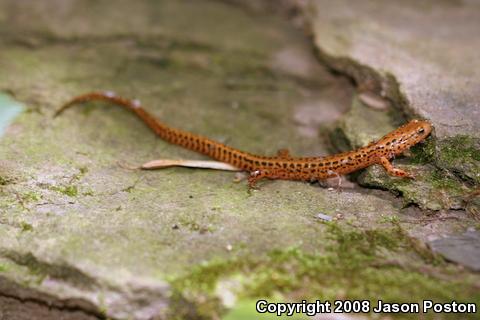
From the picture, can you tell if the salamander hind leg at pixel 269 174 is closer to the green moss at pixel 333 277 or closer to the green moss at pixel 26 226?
the green moss at pixel 333 277

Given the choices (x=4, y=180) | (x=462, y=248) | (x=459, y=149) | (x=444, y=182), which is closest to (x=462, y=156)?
(x=459, y=149)

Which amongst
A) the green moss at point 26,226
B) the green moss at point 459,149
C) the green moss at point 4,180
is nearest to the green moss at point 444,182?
the green moss at point 459,149

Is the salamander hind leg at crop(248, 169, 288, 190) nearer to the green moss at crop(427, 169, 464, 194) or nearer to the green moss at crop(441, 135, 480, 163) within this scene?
the green moss at crop(427, 169, 464, 194)

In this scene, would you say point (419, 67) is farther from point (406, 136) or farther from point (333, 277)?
point (333, 277)

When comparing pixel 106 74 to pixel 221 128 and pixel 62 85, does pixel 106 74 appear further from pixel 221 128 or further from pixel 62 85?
pixel 221 128

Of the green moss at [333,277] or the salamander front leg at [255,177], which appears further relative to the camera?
the salamander front leg at [255,177]
